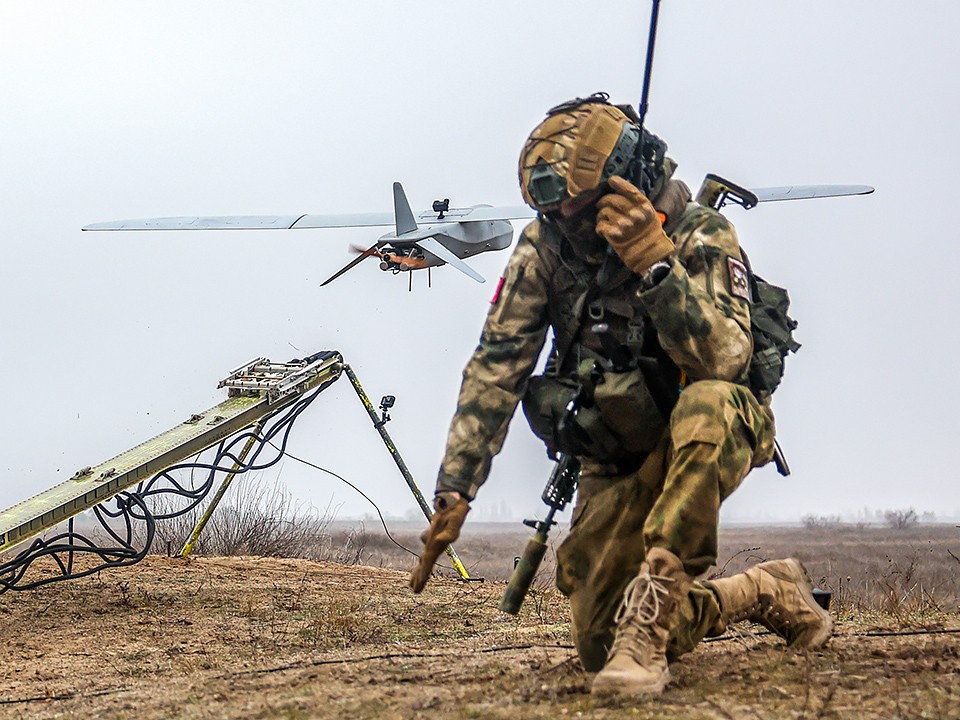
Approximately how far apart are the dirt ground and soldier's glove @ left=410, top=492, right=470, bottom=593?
35cm

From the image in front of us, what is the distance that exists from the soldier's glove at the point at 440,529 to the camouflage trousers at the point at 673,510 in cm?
47

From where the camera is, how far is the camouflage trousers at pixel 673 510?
11.0 ft

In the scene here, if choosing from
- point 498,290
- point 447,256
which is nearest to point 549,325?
point 498,290

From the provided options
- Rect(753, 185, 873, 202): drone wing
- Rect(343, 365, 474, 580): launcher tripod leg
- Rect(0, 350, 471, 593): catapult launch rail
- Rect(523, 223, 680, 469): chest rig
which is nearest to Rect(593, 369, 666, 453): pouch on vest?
Rect(523, 223, 680, 469): chest rig

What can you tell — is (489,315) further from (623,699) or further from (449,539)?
(623,699)

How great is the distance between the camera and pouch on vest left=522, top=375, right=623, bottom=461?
3785mm

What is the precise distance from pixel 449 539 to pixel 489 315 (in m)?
0.79

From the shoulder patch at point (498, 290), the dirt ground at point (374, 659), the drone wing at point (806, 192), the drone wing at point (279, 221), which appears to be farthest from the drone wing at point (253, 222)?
the shoulder patch at point (498, 290)

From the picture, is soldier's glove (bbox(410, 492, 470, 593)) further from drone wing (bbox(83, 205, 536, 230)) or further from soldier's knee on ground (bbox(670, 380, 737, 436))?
drone wing (bbox(83, 205, 536, 230))

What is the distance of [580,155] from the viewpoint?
11.8 feet

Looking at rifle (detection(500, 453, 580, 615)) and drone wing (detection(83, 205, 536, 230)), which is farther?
drone wing (detection(83, 205, 536, 230))

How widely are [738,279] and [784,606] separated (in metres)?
1.28

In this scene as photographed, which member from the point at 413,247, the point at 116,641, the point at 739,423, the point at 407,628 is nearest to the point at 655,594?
the point at 739,423

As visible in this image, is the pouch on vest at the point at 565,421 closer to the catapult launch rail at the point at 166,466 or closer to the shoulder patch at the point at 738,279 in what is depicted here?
the shoulder patch at the point at 738,279
